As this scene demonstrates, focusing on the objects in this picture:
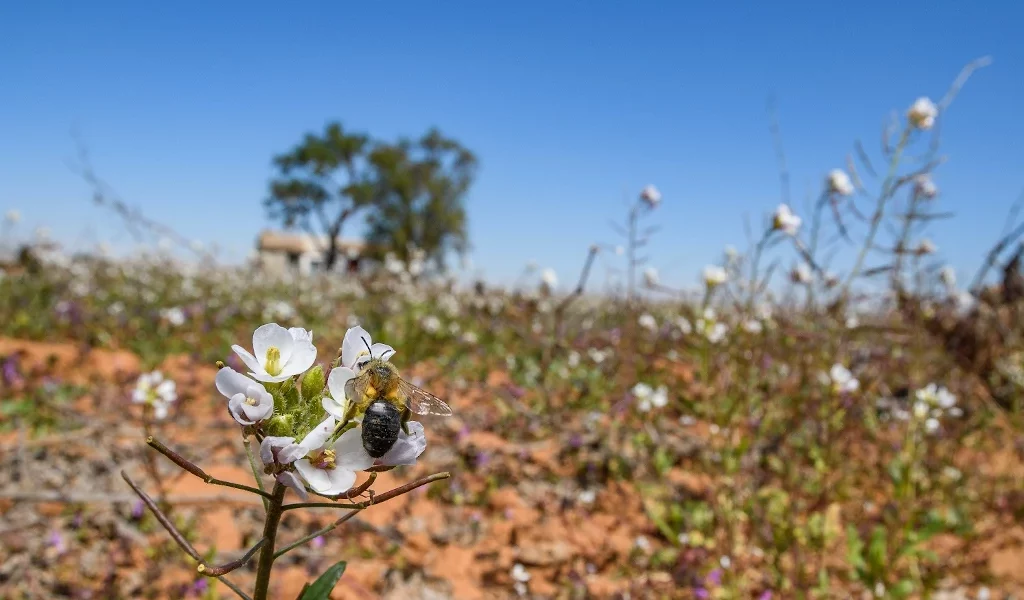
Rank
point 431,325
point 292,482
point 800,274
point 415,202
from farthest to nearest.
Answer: point 415,202 → point 431,325 → point 800,274 → point 292,482

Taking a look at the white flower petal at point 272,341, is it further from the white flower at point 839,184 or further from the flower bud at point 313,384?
the white flower at point 839,184

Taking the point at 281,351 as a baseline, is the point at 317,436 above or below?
below

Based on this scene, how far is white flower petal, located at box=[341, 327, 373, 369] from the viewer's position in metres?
0.93

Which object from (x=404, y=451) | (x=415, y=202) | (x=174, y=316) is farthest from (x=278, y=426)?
(x=415, y=202)

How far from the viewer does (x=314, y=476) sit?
2.62 ft

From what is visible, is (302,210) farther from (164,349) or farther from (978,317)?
(978,317)

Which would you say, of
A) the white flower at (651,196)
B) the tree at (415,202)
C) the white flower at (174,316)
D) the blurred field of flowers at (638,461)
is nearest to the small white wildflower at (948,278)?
the blurred field of flowers at (638,461)

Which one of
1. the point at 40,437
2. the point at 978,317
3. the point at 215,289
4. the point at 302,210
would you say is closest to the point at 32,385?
the point at 40,437

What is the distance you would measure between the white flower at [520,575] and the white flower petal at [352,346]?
80.5 inches

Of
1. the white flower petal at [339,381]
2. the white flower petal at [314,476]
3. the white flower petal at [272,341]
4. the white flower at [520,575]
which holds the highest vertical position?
the white flower at [520,575]

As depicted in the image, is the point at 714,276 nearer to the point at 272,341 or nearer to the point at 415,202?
the point at 272,341

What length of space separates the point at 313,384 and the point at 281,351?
0.08 meters

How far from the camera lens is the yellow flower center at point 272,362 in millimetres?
913

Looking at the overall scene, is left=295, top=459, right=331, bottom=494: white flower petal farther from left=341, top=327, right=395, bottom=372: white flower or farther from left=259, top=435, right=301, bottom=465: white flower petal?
left=341, top=327, right=395, bottom=372: white flower
